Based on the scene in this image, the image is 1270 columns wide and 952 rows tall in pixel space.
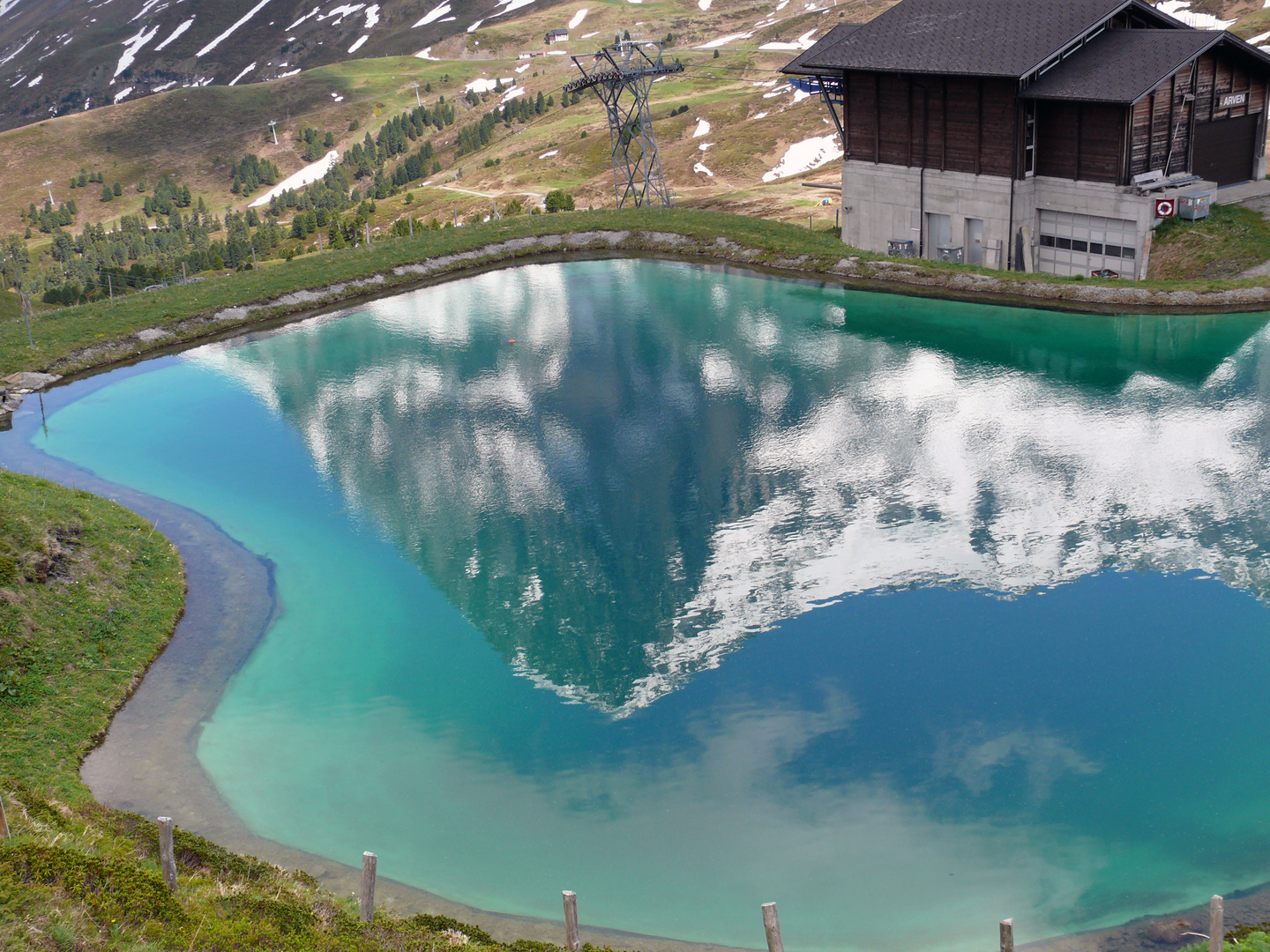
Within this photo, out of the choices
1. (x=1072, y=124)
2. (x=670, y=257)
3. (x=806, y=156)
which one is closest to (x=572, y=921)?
(x=1072, y=124)

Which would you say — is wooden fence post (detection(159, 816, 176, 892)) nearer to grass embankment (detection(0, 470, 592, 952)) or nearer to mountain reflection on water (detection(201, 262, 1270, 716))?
grass embankment (detection(0, 470, 592, 952))

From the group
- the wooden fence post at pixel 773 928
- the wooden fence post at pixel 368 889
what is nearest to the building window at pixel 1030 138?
the wooden fence post at pixel 773 928

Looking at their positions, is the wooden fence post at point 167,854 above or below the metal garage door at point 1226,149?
below

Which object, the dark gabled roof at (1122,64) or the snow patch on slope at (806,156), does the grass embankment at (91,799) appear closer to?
the dark gabled roof at (1122,64)

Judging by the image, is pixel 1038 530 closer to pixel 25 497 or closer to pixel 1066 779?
pixel 1066 779

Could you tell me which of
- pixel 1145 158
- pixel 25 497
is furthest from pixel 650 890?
pixel 1145 158

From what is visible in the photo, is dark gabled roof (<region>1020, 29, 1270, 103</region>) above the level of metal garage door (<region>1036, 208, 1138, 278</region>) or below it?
above

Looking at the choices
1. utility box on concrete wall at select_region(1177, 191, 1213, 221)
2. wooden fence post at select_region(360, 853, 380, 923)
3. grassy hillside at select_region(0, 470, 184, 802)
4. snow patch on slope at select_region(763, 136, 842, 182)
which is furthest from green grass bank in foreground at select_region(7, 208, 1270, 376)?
snow patch on slope at select_region(763, 136, 842, 182)
